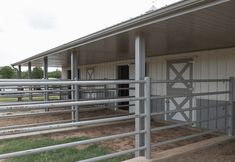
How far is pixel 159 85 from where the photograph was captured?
8273mm

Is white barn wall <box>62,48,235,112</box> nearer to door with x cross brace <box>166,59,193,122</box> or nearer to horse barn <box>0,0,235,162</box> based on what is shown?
horse barn <box>0,0,235,162</box>

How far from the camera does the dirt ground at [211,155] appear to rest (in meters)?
3.97

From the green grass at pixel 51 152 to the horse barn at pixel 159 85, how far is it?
0.30 m

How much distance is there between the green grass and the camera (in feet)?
13.3

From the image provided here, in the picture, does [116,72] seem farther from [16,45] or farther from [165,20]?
[16,45]

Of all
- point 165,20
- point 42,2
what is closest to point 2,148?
point 165,20

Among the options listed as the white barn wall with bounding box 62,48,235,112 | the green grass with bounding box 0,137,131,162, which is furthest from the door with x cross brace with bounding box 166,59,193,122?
the green grass with bounding box 0,137,131,162

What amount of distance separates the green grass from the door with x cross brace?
11.2 ft

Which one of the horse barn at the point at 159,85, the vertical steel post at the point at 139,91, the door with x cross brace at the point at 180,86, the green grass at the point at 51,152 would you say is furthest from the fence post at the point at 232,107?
the green grass at the point at 51,152

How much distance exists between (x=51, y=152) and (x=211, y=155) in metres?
2.76

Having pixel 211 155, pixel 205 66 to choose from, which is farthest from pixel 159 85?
pixel 211 155

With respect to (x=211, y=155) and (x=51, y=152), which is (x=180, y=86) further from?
(x=51, y=152)

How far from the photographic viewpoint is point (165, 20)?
11.1 ft

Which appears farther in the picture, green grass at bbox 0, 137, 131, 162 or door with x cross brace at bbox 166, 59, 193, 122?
door with x cross brace at bbox 166, 59, 193, 122
